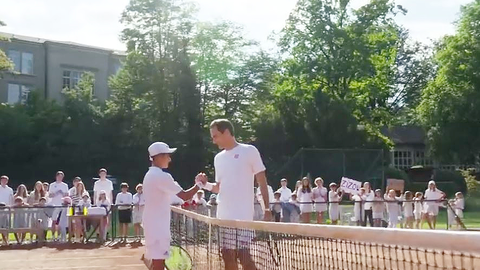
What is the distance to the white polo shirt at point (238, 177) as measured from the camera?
765 centimetres

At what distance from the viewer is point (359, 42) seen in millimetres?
58375

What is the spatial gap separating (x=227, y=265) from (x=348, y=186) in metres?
19.0

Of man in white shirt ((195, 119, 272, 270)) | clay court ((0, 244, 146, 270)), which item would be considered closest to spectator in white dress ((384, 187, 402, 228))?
clay court ((0, 244, 146, 270))

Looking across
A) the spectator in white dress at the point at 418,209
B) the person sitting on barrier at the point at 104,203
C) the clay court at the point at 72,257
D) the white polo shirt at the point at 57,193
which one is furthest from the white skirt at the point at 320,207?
the white polo shirt at the point at 57,193

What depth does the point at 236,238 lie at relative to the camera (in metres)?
7.46

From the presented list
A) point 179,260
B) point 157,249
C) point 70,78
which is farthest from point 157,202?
point 70,78

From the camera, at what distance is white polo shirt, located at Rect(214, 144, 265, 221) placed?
7.65 m

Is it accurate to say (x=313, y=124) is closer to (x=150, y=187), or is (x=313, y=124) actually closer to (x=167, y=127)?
(x=167, y=127)

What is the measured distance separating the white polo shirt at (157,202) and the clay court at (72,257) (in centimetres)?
693

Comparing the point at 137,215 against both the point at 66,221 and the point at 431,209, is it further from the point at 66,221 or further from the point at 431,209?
the point at 431,209

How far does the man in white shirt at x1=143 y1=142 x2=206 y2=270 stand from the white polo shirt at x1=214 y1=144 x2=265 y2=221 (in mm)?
638

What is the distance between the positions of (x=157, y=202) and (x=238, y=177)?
1.06m

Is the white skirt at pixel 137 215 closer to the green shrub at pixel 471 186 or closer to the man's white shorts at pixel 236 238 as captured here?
the man's white shorts at pixel 236 238

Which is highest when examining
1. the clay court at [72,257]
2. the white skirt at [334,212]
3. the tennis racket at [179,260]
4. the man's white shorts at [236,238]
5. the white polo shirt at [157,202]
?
the white polo shirt at [157,202]
